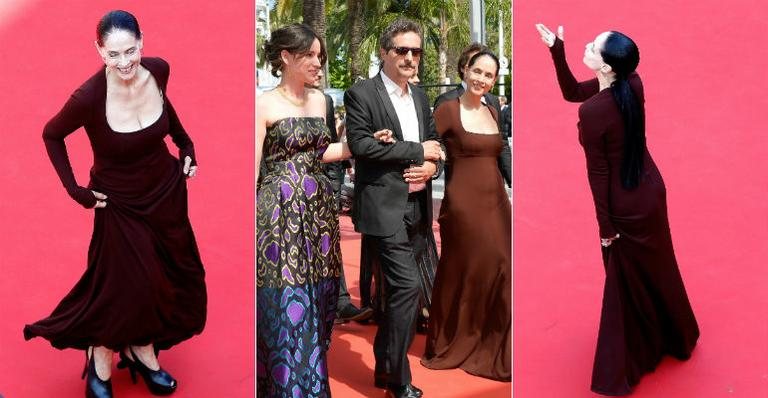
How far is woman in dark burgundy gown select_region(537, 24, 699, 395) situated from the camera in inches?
129

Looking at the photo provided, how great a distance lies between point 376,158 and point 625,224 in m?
1.02

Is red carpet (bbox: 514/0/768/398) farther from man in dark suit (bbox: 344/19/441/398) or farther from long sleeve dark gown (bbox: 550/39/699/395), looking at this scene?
man in dark suit (bbox: 344/19/441/398)

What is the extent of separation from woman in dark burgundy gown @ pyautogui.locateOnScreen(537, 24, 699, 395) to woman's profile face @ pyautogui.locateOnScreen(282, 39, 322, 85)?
840mm

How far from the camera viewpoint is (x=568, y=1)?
151 inches

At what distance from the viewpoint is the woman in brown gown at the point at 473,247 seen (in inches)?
163

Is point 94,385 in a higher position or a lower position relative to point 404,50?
lower

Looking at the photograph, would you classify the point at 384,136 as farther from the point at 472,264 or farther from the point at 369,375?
the point at 369,375

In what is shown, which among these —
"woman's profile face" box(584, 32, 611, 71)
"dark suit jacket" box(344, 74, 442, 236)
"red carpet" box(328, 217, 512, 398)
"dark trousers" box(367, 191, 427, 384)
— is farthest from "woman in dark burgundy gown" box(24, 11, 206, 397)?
"woman's profile face" box(584, 32, 611, 71)

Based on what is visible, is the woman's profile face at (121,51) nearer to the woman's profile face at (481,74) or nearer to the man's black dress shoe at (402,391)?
the woman's profile face at (481,74)

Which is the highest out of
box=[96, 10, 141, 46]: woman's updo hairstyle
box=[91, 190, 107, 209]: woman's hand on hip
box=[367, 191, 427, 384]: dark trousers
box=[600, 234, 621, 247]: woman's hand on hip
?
box=[96, 10, 141, 46]: woman's updo hairstyle

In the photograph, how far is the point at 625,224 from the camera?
3.40 m

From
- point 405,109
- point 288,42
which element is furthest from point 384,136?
point 288,42

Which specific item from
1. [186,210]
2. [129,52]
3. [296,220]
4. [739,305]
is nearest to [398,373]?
[296,220]

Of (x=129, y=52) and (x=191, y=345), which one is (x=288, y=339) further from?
(x=129, y=52)
